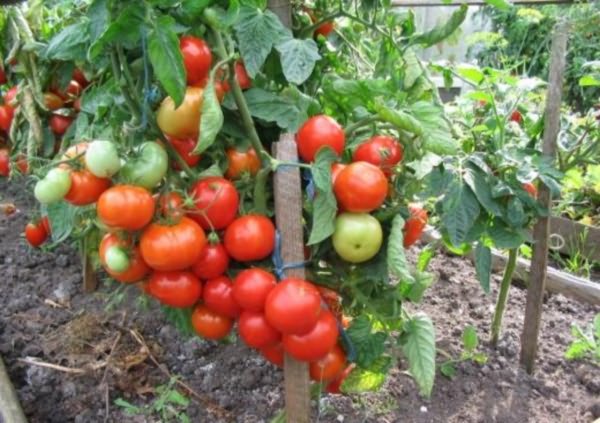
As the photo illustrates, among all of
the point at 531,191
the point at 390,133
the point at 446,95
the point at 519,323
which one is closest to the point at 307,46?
the point at 390,133

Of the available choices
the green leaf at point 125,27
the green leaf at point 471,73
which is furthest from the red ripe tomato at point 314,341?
the green leaf at point 471,73

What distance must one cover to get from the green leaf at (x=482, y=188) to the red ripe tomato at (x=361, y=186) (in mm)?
406

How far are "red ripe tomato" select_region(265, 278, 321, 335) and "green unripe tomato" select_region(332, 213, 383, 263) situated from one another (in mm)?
101

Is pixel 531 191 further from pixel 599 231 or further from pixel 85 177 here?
pixel 599 231

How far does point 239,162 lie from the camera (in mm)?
1090

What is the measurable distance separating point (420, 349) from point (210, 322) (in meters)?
0.44

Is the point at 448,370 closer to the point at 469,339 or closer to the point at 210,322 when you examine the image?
the point at 469,339

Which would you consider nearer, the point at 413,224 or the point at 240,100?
the point at 240,100

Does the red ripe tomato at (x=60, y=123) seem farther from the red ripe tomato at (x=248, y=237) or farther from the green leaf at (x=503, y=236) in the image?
the green leaf at (x=503, y=236)

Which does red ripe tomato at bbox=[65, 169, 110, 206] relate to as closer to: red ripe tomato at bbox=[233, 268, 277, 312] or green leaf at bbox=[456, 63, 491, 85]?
red ripe tomato at bbox=[233, 268, 277, 312]

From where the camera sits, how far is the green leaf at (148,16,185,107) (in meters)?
0.84

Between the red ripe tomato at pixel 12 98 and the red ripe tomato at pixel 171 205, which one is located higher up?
the red ripe tomato at pixel 12 98

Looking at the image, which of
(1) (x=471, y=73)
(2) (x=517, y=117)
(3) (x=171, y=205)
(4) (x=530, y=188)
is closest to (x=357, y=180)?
(3) (x=171, y=205)

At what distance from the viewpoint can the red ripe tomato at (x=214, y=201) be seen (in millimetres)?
991
